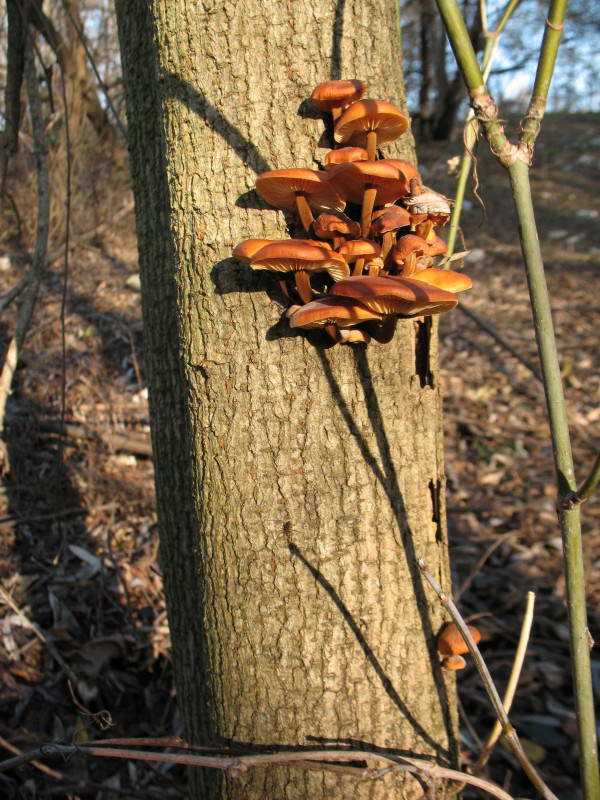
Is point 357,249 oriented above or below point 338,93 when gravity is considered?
below

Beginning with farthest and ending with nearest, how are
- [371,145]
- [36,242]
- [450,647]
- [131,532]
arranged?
1. [131,532]
2. [36,242]
3. [450,647]
4. [371,145]

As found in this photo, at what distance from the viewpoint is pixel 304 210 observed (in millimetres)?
1241

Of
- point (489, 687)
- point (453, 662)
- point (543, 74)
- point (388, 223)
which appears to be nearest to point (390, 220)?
point (388, 223)

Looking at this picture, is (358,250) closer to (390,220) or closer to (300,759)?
(390,220)

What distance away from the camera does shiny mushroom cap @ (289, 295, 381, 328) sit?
3.59 ft

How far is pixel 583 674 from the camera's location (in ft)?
3.36

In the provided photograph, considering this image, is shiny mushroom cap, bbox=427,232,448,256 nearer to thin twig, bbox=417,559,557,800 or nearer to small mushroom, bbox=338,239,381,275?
small mushroom, bbox=338,239,381,275

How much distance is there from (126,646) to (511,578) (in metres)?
2.09

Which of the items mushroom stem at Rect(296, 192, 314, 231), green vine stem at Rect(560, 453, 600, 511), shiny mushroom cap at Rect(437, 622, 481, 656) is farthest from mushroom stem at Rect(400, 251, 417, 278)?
shiny mushroom cap at Rect(437, 622, 481, 656)

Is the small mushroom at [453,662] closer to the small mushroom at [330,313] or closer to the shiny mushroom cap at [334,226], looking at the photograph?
the small mushroom at [330,313]

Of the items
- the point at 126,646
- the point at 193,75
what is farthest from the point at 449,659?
the point at 126,646

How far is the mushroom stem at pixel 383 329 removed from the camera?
1221 mm

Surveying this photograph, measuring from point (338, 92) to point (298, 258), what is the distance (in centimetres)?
37

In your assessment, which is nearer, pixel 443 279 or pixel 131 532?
pixel 443 279
